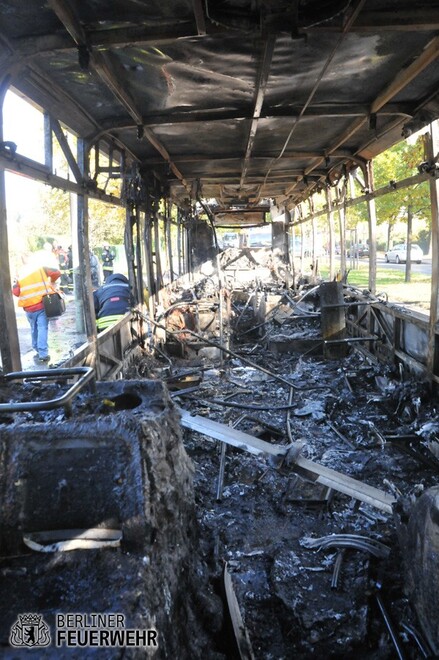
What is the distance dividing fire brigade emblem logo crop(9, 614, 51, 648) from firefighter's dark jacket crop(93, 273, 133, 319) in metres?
7.39

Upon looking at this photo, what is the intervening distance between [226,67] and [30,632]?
4991 mm

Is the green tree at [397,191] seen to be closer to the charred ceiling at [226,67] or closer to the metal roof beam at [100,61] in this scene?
the charred ceiling at [226,67]

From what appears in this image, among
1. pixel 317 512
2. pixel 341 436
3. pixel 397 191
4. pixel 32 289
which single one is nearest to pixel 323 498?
pixel 317 512

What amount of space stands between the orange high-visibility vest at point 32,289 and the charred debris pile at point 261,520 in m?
2.85

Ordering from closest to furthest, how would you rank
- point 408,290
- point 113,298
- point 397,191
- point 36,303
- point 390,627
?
point 390,627
point 36,303
point 113,298
point 397,191
point 408,290

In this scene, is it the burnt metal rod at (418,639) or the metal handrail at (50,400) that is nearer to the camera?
the metal handrail at (50,400)

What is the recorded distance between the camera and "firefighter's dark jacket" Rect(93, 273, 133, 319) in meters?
8.98

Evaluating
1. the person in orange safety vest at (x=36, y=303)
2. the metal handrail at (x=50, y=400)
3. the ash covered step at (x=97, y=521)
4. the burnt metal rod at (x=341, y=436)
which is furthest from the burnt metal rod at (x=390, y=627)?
the person in orange safety vest at (x=36, y=303)

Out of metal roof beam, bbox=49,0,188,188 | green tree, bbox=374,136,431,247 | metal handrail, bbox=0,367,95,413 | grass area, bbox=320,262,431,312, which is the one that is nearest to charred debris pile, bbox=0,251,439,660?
metal handrail, bbox=0,367,95,413

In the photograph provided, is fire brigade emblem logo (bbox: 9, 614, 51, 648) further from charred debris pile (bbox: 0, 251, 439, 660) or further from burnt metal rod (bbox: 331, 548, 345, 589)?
burnt metal rod (bbox: 331, 548, 345, 589)

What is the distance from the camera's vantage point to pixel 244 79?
16.0 feet

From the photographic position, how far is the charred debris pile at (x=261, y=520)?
7.32 feet

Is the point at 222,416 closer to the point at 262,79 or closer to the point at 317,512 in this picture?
the point at 317,512

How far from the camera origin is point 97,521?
2.23 m
